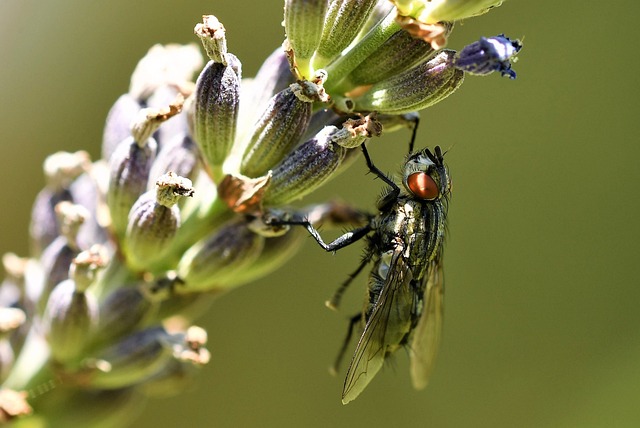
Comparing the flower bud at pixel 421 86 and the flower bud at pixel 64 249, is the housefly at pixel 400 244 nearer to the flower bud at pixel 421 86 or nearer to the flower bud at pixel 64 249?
the flower bud at pixel 421 86

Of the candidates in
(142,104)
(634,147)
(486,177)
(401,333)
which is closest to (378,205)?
(401,333)

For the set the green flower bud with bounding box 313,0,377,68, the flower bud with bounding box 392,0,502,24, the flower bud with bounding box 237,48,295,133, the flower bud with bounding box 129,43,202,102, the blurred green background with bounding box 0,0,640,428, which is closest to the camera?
the flower bud with bounding box 392,0,502,24

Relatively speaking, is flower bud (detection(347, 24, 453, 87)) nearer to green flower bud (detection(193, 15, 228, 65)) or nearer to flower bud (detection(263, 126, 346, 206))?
flower bud (detection(263, 126, 346, 206))

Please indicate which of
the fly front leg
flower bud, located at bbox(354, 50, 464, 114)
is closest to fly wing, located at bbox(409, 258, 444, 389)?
the fly front leg

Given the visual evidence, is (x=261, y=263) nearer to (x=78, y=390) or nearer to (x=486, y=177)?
(x=78, y=390)

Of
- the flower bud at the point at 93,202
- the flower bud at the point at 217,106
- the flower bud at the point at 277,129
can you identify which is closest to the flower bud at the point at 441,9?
the flower bud at the point at 277,129

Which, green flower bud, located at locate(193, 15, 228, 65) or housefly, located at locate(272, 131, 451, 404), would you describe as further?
housefly, located at locate(272, 131, 451, 404)
